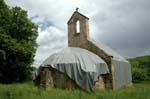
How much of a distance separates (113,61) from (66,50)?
14.9 feet

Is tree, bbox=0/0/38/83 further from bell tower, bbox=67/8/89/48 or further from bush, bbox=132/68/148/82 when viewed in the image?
bush, bbox=132/68/148/82

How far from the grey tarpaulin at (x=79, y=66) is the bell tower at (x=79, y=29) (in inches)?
153

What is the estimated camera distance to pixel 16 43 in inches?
1206

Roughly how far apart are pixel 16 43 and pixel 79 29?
8976 mm

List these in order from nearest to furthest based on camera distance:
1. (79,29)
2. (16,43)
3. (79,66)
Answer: (79,66) → (79,29) → (16,43)

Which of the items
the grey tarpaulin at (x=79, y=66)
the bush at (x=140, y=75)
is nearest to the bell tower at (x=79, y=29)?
the grey tarpaulin at (x=79, y=66)

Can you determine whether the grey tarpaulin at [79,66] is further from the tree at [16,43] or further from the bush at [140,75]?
the bush at [140,75]

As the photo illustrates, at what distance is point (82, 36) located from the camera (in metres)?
25.2

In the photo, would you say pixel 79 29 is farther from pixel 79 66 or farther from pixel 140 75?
pixel 140 75

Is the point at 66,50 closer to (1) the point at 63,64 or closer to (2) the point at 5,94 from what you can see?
(1) the point at 63,64

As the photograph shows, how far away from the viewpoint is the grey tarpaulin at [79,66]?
19344 mm

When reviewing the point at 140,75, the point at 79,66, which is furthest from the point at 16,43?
the point at 140,75

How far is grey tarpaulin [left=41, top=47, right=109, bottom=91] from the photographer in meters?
19.3

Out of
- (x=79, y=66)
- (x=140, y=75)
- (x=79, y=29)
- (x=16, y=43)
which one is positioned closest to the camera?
(x=79, y=66)
